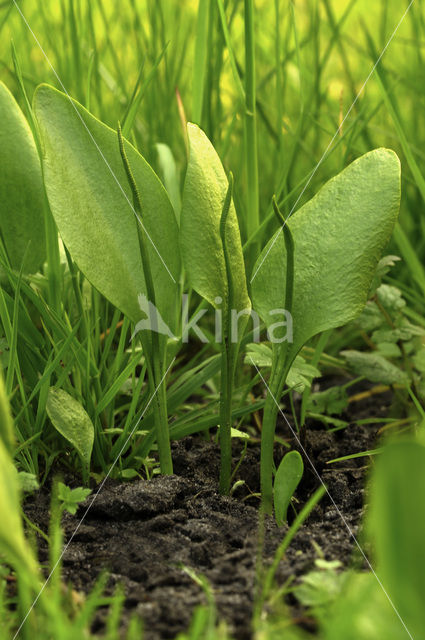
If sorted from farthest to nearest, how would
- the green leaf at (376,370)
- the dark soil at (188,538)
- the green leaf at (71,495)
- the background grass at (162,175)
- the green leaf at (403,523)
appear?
the green leaf at (376,370) < the background grass at (162,175) < the green leaf at (71,495) < the dark soil at (188,538) < the green leaf at (403,523)

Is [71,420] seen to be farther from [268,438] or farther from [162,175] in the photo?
[162,175]

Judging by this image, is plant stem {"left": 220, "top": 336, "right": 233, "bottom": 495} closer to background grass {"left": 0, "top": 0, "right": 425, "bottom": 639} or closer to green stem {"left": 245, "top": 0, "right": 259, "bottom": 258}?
background grass {"left": 0, "top": 0, "right": 425, "bottom": 639}

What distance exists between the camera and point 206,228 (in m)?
0.72

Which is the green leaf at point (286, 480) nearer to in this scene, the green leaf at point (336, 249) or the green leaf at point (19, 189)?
the green leaf at point (336, 249)

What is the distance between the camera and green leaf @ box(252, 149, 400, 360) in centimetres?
72

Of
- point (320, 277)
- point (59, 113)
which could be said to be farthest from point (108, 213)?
point (320, 277)

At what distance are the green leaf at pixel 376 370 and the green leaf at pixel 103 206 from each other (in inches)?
13.4

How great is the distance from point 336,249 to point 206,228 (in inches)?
5.6

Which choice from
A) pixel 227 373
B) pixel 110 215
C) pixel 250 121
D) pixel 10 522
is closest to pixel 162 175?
pixel 250 121

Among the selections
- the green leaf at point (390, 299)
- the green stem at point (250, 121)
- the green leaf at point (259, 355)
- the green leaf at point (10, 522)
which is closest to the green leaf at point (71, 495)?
the green leaf at point (10, 522)

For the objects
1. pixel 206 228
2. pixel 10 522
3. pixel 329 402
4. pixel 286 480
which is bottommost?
pixel 329 402

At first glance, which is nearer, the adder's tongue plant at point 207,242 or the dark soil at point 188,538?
the dark soil at point 188,538

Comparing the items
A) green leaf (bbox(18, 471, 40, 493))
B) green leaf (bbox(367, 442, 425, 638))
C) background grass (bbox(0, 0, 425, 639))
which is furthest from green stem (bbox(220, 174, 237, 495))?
green leaf (bbox(367, 442, 425, 638))

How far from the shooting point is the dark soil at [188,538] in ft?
1.82
